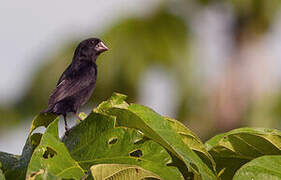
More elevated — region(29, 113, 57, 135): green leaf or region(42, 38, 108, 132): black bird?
region(29, 113, 57, 135): green leaf

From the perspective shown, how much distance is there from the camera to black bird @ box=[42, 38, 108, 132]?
3852 mm

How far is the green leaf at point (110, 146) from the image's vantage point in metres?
2.07

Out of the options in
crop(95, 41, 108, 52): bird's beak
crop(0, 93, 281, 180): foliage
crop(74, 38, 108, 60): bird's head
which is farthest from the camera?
crop(95, 41, 108, 52): bird's beak

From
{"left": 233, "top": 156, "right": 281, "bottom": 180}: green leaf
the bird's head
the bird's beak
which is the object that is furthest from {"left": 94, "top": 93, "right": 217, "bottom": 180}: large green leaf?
the bird's beak

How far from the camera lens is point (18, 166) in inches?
82.0

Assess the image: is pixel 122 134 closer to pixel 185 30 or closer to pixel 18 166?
pixel 18 166

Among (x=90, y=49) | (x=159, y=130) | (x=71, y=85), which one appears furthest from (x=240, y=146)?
(x=90, y=49)

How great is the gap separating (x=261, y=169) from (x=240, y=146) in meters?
0.31

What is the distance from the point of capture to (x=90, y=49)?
480 cm

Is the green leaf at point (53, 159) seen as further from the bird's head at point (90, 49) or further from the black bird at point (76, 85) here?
the bird's head at point (90, 49)

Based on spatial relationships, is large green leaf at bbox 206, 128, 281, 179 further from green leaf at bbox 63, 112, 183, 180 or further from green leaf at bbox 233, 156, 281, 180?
green leaf at bbox 63, 112, 183, 180

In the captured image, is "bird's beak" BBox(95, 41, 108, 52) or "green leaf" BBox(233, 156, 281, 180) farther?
"bird's beak" BBox(95, 41, 108, 52)

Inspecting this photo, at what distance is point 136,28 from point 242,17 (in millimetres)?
2037

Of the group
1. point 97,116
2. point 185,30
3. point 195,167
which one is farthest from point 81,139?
point 185,30
